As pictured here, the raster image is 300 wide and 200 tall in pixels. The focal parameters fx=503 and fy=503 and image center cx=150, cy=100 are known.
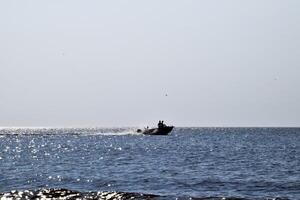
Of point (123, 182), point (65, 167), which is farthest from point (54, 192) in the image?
point (65, 167)

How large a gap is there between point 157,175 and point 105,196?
18.4 metres

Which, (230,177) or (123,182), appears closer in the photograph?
(123,182)

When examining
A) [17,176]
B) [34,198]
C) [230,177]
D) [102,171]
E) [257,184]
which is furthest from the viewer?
[102,171]

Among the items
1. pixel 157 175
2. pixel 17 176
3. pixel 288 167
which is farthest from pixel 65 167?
pixel 288 167

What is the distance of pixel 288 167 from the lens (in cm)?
6184

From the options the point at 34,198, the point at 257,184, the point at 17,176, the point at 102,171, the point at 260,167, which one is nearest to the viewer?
the point at 34,198

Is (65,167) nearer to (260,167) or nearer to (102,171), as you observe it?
(102,171)

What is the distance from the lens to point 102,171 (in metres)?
57.5

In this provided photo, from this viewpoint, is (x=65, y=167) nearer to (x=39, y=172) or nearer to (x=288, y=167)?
(x=39, y=172)

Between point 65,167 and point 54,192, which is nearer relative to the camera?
point 54,192

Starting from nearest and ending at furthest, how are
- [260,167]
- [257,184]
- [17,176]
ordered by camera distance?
1. [257,184]
2. [17,176]
3. [260,167]

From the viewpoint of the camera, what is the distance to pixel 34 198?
33250mm

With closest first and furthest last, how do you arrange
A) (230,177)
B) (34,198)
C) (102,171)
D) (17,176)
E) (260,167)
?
(34,198)
(230,177)
(17,176)
(102,171)
(260,167)

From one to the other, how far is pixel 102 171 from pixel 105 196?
2381 centimetres
